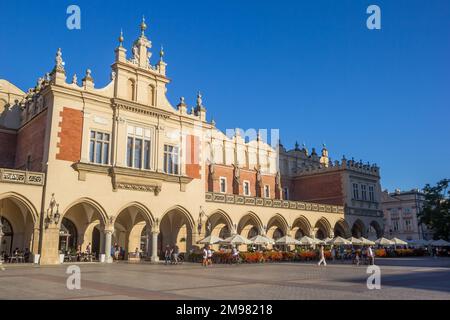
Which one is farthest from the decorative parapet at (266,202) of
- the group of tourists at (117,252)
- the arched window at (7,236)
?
the arched window at (7,236)

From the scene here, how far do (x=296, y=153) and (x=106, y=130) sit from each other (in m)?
33.2

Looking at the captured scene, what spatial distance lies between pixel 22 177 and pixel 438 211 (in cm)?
5015

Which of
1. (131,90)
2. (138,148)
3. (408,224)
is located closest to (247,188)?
(138,148)

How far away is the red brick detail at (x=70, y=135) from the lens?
91.9ft

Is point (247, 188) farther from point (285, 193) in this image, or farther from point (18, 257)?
point (18, 257)

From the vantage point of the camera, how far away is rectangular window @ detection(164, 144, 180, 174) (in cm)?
3375

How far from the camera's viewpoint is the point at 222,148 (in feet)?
157

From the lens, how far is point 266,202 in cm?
4006

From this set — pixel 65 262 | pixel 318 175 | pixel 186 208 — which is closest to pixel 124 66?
pixel 186 208

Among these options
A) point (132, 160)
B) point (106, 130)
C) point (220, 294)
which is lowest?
point (220, 294)

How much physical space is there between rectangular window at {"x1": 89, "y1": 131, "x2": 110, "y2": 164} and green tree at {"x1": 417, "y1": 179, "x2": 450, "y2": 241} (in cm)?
4408

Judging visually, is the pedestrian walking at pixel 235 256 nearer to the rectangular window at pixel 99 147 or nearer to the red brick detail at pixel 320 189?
the rectangular window at pixel 99 147

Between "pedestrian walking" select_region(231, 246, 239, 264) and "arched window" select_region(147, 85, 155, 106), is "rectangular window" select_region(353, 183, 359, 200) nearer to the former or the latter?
"pedestrian walking" select_region(231, 246, 239, 264)
